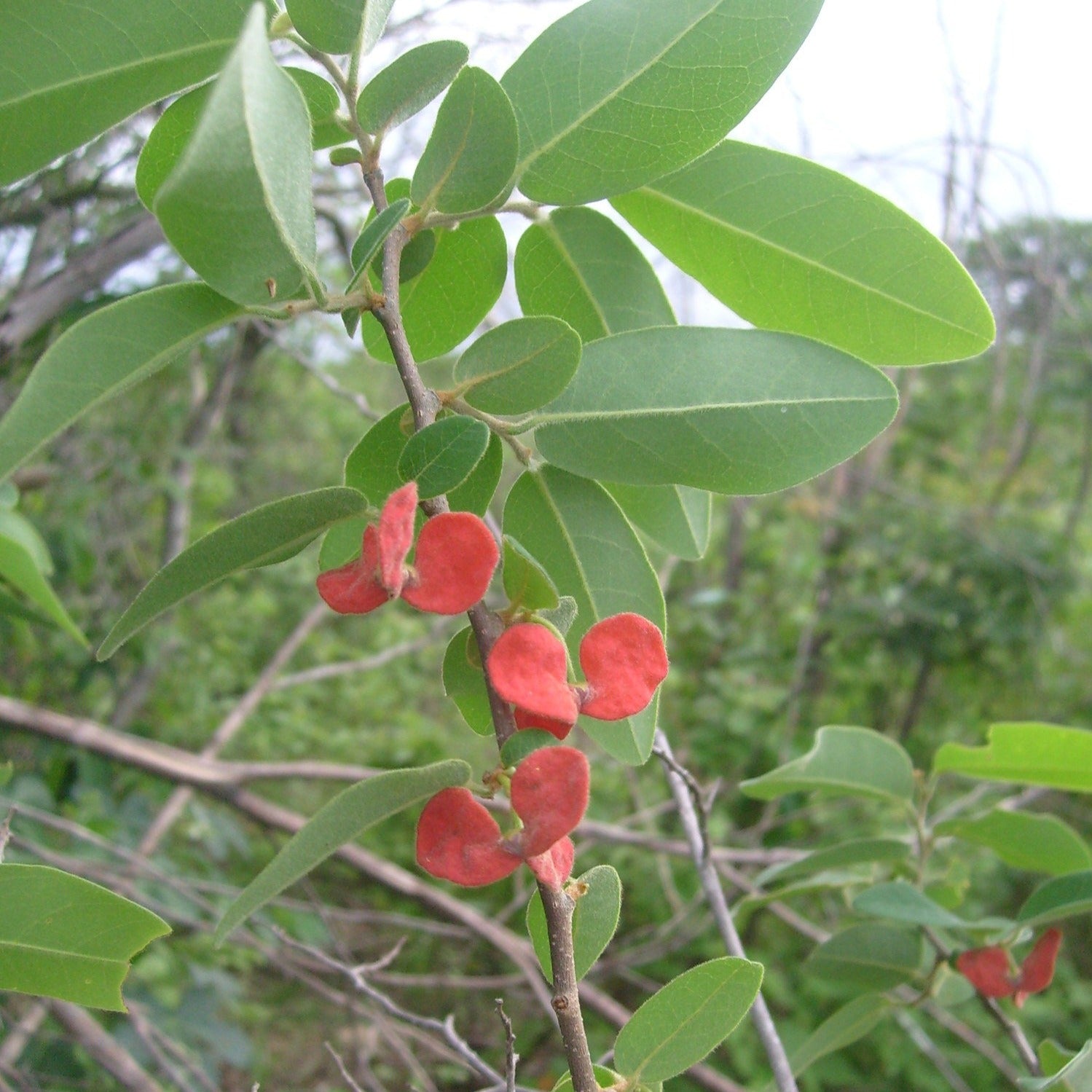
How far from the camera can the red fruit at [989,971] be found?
0.70m

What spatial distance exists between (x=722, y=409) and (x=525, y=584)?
123 millimetres

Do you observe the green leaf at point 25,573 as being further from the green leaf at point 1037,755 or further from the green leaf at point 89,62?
the green leaf at point 1037,755

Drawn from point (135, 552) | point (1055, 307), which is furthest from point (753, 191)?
point (1055, 307)

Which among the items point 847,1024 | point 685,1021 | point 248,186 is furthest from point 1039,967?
point 248,186

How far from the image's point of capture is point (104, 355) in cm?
38

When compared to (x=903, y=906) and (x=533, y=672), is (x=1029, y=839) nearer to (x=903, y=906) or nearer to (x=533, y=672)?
(x=903, y=906)

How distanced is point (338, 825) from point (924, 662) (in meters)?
3.30

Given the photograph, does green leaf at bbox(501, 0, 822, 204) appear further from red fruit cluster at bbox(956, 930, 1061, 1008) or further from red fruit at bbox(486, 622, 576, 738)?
red fruit cluster at bbox(956, 930, 1061, 1008)

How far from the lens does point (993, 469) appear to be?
4.30 m

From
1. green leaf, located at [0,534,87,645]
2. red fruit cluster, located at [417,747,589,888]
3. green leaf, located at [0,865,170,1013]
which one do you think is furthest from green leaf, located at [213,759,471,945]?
green leaf, located at [0,534,87,645]

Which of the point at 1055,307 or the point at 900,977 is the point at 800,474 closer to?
→ the point at 900,977

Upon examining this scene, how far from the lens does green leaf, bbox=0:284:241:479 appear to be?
1.20 ft

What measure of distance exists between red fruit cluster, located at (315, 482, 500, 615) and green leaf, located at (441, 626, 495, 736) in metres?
0.07

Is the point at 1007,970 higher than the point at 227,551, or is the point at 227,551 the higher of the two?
the point at 227,551
